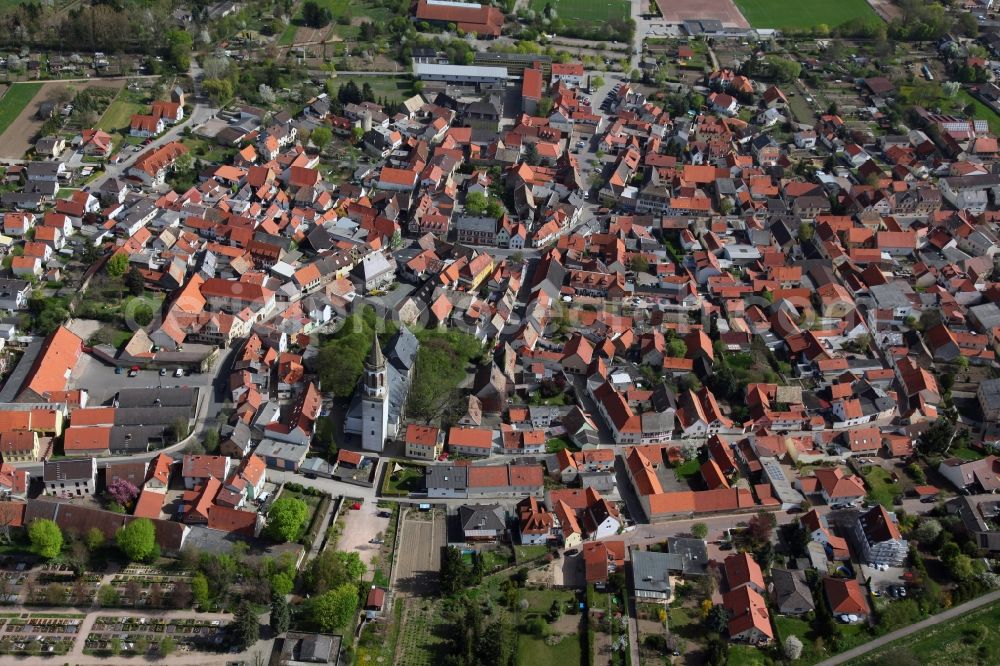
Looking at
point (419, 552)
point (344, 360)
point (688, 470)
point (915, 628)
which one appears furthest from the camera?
point (344, 360)

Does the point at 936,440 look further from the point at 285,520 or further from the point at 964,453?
the point at 285,520

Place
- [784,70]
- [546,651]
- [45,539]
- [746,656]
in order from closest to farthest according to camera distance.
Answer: [546,651], [746,656], [45,539], [784,70]

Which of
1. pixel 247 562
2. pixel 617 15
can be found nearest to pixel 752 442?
pixel 247 562

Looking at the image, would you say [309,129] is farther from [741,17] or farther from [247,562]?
[741,17]

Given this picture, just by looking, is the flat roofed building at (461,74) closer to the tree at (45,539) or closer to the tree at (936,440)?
the tree at (936,440)

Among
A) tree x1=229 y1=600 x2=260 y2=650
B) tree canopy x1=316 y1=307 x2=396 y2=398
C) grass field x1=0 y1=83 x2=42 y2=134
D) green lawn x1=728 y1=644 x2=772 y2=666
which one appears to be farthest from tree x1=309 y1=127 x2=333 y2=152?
green lawn x1=728 y1=644 x2=772 y2=666

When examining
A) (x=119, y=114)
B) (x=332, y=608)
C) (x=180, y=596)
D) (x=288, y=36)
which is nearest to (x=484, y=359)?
(x=332, y=608)
